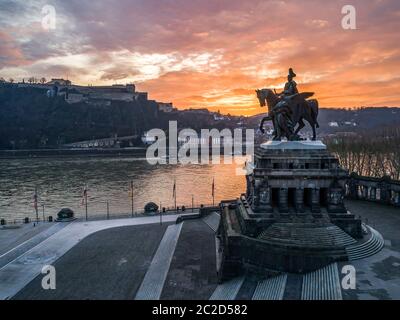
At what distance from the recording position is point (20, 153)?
136375mm

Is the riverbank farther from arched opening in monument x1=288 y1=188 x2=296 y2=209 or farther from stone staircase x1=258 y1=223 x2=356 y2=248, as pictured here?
stone staircase x1=258 y1=223 x2=356 y2=248

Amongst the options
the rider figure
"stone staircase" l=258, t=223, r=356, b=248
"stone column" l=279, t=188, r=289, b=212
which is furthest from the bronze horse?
"stone staircase" l=258, t=223, r=356, b=248

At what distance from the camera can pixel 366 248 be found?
2452 centimetres

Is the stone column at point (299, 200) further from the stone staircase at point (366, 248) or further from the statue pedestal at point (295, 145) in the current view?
the stone staircase at point (366, 248)

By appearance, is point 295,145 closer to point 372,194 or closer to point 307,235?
point 307,235

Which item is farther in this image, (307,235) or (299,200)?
(299,200)

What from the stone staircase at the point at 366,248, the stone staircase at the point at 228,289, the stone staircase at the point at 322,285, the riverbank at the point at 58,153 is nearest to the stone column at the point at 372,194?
the stone staircase at the point at 366,248

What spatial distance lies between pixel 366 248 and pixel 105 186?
54.6m

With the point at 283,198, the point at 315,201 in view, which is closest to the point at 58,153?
the point at 283,198

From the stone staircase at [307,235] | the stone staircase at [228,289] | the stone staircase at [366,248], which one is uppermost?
the stone staircase at [307,235]

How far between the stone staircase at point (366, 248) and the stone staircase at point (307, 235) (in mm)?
504

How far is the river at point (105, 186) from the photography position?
55.1 metres

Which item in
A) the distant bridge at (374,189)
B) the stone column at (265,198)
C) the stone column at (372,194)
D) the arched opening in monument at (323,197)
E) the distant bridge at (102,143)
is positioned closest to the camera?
the stone column at (265,198)
